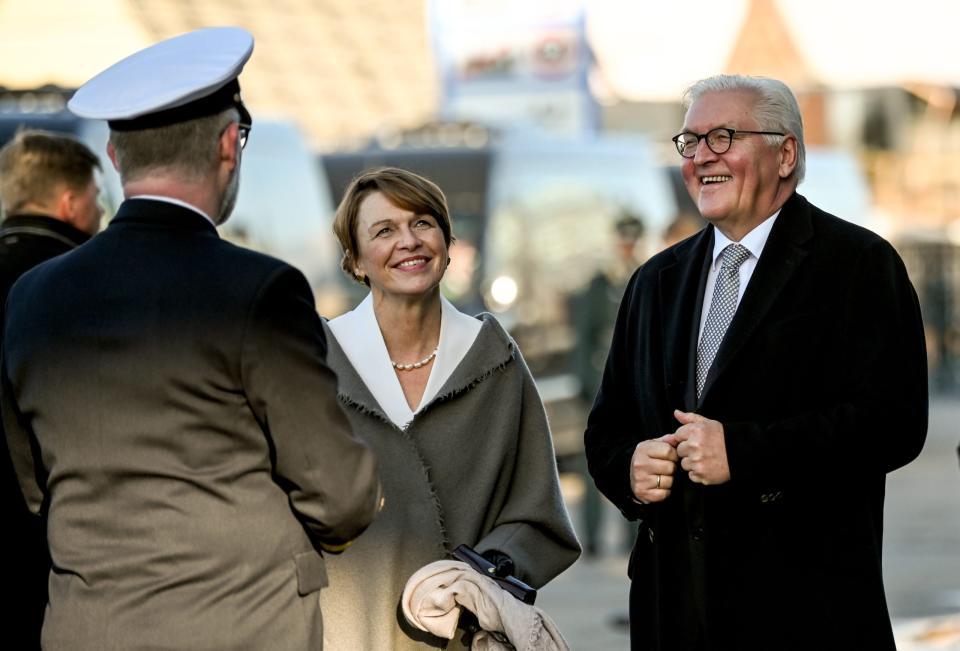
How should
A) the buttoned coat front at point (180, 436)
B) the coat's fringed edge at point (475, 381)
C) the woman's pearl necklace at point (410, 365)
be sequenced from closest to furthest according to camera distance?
the buttoned coat front at point (180, 436)
the coat's fringed edge at point (475, 381)
the woman's pearl necklace at point (410, 365)

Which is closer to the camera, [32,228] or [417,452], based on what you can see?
[417,452]

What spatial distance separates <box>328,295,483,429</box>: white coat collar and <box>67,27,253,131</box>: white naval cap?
969 mm

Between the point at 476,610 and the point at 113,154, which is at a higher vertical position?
the point at 113,154

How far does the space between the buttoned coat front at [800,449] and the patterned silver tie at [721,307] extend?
30 millimetres

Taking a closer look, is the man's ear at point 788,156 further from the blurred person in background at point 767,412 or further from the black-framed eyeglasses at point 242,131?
the black-framed eyeglasses at point 242,131

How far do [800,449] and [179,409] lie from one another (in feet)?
4.35

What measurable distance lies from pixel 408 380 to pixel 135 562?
1.20m

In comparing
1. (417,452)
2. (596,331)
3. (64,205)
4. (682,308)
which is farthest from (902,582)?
(417,452)

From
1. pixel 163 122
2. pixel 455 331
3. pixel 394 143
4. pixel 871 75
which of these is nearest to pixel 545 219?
pixel 394 143

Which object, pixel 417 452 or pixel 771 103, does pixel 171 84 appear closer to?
pixel 417 452

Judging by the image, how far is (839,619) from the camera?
349cm

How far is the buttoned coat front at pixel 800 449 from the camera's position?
3.46 metres

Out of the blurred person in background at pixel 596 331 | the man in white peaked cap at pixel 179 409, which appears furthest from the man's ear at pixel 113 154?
the blurred person in background at pixel 596 331

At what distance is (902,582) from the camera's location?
9594 millimetres
